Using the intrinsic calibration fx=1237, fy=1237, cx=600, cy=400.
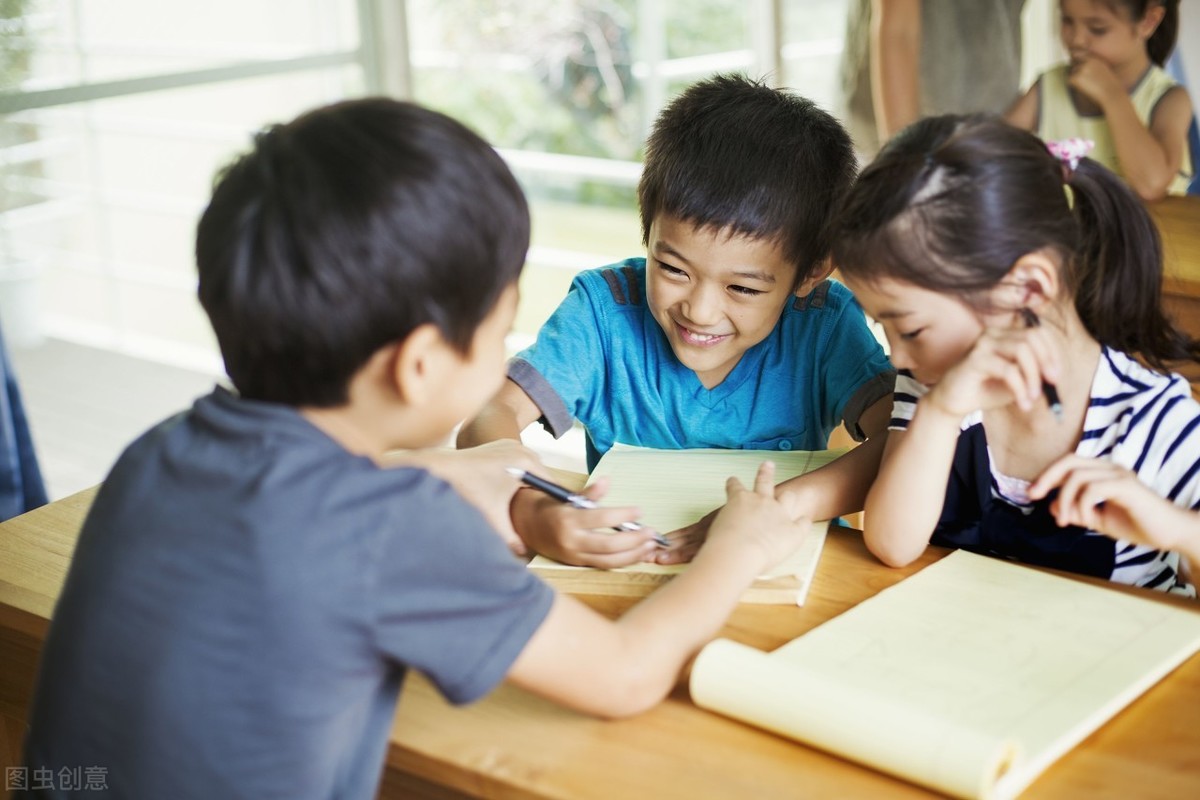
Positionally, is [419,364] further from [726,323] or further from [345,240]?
[726,323]

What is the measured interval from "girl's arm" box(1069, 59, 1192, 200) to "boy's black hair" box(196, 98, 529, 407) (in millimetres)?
1925

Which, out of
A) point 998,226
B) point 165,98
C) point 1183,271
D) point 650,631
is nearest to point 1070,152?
point 998,226

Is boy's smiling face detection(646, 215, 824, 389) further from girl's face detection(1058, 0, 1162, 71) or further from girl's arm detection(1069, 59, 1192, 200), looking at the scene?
girl's face detection(1058, 0, 1162, 71)

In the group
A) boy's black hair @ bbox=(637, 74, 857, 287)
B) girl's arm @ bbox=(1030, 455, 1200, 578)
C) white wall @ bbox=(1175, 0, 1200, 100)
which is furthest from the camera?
white wall @ bbox=(1175, 0, 1200, 100)

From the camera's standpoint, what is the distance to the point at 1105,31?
247 centimetres

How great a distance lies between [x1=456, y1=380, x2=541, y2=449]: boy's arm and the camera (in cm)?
141

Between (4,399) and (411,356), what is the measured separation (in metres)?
1.70

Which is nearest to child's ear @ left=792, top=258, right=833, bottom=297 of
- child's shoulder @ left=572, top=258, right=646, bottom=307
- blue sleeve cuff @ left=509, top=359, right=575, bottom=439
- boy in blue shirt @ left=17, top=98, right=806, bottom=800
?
child's shoulder @ left=572, top=258, right=646, bottom=307

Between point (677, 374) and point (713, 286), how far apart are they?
0.19 m

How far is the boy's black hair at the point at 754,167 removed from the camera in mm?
1370

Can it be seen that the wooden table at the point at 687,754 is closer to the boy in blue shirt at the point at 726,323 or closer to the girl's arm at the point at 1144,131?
the boy in blue shirt at the point at 726,323

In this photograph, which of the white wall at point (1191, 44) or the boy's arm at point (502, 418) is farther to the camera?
the white wall at point (1191, 44)

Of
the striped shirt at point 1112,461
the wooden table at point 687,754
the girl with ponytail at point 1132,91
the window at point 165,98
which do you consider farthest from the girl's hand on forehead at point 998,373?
the window at point 165,98

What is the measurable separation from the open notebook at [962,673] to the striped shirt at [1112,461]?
4.3 inches
